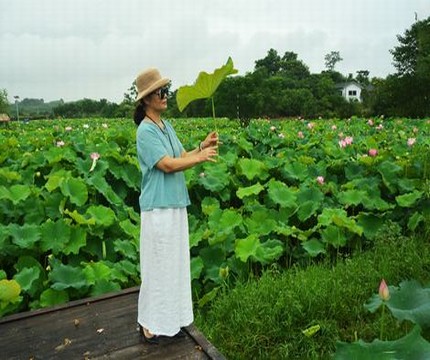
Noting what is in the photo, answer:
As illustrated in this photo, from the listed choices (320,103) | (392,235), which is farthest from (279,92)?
(392,235)

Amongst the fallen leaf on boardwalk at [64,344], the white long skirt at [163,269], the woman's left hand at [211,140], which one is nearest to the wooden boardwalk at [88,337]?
the fallen leaf on boardwalk at [64,344]

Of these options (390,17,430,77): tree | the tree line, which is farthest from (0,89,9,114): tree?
(390,17,430,77): tree

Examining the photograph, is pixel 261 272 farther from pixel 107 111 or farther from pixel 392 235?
pixel 107 111

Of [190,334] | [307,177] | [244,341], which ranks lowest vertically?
[244,341]

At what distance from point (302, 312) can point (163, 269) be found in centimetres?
101

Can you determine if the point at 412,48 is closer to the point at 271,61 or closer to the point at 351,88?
the point at 351,88

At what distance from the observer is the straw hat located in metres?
2.14

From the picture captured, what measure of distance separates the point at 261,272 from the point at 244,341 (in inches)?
38.5

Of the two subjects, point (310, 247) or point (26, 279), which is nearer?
point (26, 279)

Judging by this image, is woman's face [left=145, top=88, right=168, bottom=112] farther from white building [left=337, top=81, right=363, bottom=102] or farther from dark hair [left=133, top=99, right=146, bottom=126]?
white building [left=337, top=81, right=363, bottom=102]

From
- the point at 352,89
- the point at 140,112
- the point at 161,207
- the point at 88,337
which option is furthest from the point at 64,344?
the point at 352,89

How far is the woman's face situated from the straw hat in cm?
4

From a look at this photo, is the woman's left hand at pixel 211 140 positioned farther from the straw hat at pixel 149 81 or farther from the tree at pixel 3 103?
the tree at pixel 3 103

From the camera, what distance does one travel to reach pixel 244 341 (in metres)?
2.62
